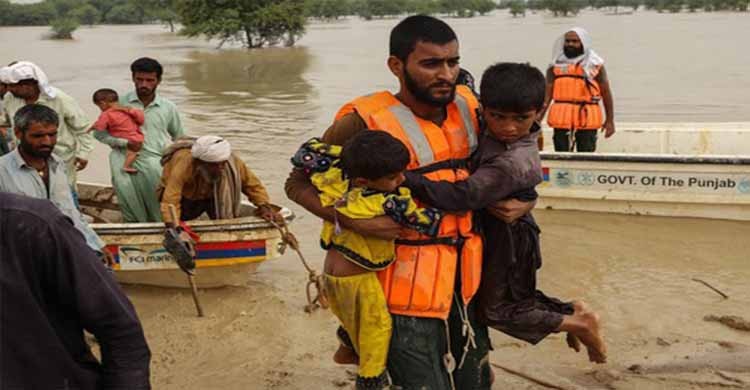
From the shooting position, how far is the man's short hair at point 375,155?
2354 mm

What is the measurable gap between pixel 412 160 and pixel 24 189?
7.69 feet

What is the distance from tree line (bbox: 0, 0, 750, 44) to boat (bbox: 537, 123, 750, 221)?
2654 cm

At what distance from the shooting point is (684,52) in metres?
25.0

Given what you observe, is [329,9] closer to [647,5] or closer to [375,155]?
[647,5]

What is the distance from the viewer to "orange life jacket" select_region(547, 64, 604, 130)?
7066 mm

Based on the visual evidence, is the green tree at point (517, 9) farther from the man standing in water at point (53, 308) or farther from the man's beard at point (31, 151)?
the man standing in water at point (53, 308)

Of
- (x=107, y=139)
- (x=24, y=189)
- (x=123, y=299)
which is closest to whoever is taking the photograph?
(x=123, y=299)

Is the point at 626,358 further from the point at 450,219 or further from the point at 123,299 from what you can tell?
the point at 123,299

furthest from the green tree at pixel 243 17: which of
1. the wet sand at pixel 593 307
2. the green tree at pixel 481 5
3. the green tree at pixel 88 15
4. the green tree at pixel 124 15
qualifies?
the green tree at pixel 88 15

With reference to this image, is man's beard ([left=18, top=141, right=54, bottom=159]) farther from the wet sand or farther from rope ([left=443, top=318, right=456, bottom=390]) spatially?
rope ([left=443, top=318, right=456, bottom=390])

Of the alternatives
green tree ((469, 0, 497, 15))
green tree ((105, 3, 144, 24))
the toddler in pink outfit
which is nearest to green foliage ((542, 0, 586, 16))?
green tree ((469, 0, 497, 15))

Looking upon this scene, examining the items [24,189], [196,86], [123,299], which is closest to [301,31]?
[196,86]

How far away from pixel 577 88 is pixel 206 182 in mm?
3584

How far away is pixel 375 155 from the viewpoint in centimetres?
235
